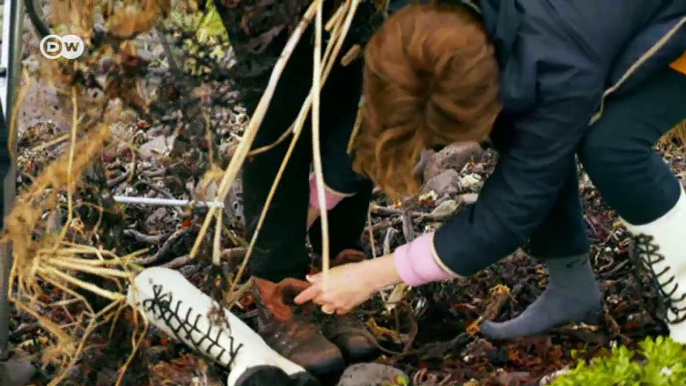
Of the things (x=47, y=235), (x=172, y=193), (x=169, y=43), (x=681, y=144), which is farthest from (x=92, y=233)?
(x=681, y=144)

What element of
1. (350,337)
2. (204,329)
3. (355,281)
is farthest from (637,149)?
(204,329)

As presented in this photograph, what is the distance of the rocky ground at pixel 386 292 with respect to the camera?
4.02ft

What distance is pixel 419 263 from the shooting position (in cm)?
122

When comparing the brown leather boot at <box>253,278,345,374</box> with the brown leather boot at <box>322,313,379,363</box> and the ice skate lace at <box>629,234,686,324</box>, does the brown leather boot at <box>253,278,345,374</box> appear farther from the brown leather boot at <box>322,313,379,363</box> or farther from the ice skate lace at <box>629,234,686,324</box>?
the ice skate lace at <box>629,234,686,324</box>

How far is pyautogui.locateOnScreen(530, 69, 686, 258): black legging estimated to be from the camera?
3.84 ft

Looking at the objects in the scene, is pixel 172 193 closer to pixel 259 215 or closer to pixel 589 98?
pixel 259 215

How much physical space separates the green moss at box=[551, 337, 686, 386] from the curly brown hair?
33 centimetres

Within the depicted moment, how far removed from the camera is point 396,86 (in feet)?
3.59

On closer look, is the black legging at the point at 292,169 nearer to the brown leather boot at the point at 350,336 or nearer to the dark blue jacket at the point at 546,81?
the brown leather boot at the point at 350,336

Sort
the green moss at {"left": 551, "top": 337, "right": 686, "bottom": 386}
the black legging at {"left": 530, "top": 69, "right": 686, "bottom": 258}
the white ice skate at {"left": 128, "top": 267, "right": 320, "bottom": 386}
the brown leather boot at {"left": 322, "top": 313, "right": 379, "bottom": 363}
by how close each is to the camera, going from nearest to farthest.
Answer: the green moss at {"left": 551, "top": 337, "right": 686, "bottom": 386} < the black legging at {"left": 530, "top": 69, "right": 686, "bottom": 258} < the white ice skate at {"left": 128, "top": 267, "right": 320, "bottom": 386} < the brown leather boot at {"left": 322, "top": 313, "right": 379, "bottom": 363}

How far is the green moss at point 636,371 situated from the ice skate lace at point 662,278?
0.15m

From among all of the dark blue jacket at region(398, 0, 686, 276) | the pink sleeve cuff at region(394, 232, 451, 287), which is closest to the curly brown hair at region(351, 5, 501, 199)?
the dark blue jacket at region(398, 0, 686, 276)

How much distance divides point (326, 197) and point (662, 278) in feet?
1.75

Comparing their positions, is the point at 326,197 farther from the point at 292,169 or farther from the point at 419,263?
the point at 419,263
